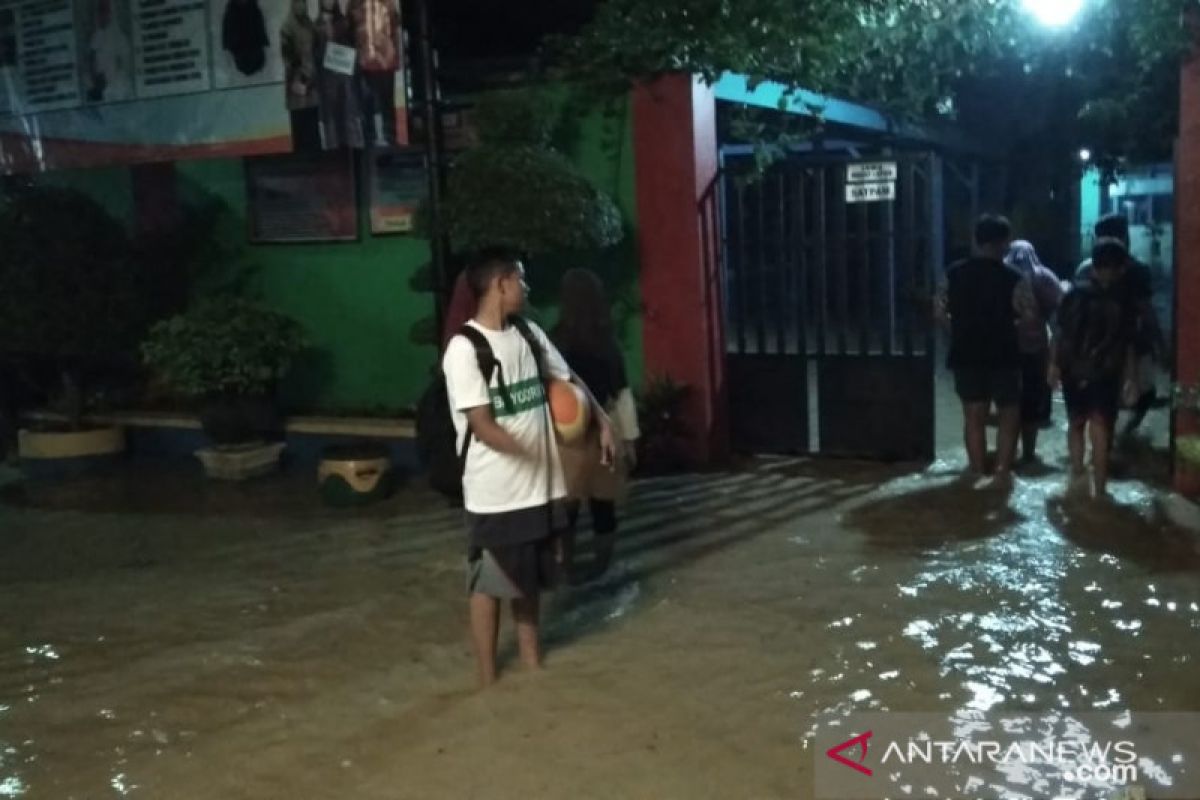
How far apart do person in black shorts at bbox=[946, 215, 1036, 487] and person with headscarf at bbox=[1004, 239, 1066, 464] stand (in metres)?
0.55

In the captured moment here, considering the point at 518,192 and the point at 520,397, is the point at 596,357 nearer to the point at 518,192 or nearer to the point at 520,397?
the point at 520,397

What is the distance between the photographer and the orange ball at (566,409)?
4.98 metres

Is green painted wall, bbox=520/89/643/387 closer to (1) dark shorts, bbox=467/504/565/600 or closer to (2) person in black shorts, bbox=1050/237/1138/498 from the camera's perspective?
(2) person in black shorts, bbox=1050/237/1138/498

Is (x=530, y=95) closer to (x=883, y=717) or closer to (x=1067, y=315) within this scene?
(x=1067, y=315)

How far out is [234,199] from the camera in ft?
34.0

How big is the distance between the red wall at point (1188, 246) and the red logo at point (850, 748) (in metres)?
3.93

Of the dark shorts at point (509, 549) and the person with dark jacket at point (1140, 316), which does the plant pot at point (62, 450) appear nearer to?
the dark shorts at point (509, 549)

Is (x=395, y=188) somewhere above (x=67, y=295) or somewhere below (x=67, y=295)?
above

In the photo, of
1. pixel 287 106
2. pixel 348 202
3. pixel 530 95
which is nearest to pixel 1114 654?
pixel 530 95

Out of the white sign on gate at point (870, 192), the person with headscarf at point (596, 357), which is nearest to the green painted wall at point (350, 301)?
the white sign on gate at point (870, 192)

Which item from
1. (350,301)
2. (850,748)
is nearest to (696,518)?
(850,748)

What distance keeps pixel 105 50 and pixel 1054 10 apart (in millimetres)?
6451

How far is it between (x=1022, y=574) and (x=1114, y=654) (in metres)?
1.10

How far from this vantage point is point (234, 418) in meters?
9.23
